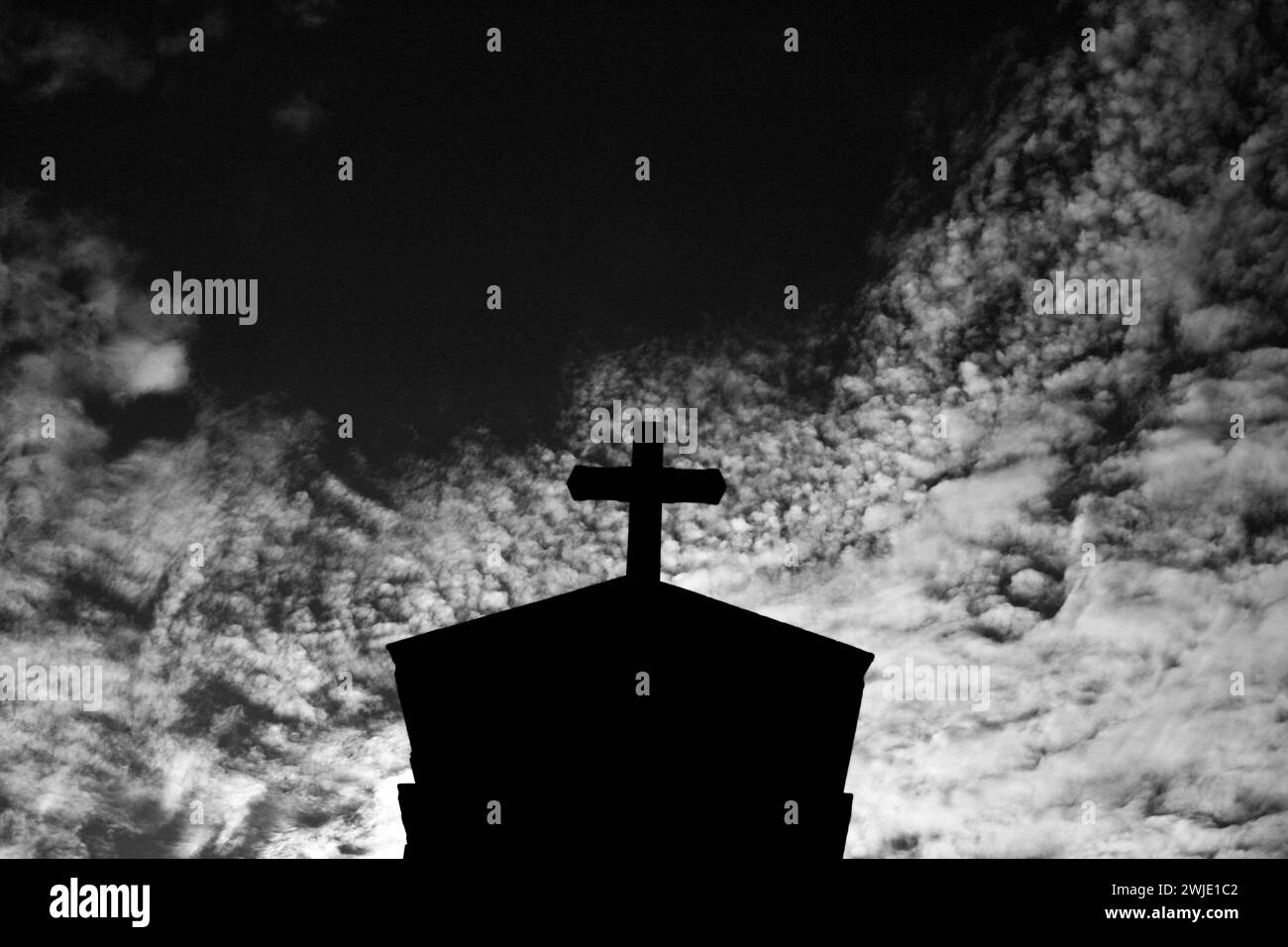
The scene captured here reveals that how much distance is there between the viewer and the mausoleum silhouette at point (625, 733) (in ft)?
26.4

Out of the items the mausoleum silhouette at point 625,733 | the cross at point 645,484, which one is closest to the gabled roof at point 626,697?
the mausoleum silhouette at point 625,733

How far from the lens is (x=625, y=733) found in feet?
27.1

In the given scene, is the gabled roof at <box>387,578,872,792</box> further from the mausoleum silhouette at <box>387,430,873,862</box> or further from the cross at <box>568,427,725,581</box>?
the cross at <box>568,427,725,581</box>

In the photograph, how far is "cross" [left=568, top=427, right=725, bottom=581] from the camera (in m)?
9.78

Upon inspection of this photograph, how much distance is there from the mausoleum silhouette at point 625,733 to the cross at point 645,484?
1401 millimetres

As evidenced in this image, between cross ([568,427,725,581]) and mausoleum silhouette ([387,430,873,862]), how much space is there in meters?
1.40

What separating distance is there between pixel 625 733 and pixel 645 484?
2.51 m

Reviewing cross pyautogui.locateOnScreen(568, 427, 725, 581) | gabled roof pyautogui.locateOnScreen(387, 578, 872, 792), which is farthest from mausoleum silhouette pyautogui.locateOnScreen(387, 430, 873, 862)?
cross pyautogui.locateOnScreen(568, 427, 725, 581)

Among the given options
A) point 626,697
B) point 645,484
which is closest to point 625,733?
point 626,697

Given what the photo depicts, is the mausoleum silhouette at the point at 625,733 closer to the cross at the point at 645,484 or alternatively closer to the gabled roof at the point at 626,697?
the gabled roof at the point at 626,697

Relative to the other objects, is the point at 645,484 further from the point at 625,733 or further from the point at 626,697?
the point at 625,733
